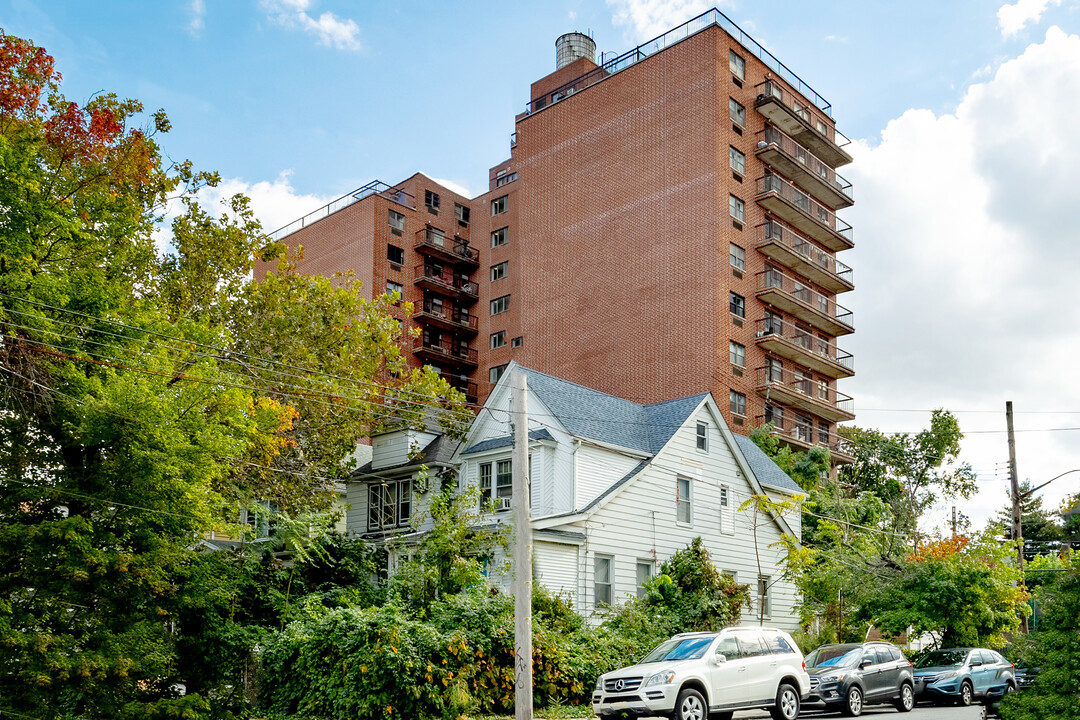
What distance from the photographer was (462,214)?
73938 mm

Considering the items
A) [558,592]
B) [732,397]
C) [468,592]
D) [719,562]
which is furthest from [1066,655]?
[732,397]

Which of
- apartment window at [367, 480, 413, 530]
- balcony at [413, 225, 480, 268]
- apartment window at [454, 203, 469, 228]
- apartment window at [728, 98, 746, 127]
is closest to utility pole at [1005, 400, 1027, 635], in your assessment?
apartment window at [367, 480, 413, 530]

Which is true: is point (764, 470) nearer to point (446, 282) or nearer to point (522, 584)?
point (522, 584)

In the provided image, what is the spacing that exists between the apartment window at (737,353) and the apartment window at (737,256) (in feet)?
13.7

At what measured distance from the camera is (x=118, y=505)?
66.7 feet

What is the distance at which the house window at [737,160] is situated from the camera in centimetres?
5438

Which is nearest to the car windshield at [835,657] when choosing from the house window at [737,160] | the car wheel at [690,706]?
the car wheel at [690,706]

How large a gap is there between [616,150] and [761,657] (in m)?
41.9

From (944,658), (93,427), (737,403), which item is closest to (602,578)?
(944,658)

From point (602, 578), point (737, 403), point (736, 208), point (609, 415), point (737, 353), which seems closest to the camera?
point (602, 578)

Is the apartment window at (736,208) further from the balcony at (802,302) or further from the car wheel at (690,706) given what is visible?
the car wheel at (690,706)

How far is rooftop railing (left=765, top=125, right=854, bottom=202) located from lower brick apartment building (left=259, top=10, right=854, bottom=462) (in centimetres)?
13

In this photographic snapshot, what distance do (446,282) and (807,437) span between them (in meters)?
27.2

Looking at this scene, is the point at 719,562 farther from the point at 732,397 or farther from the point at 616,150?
the point at 616,150
